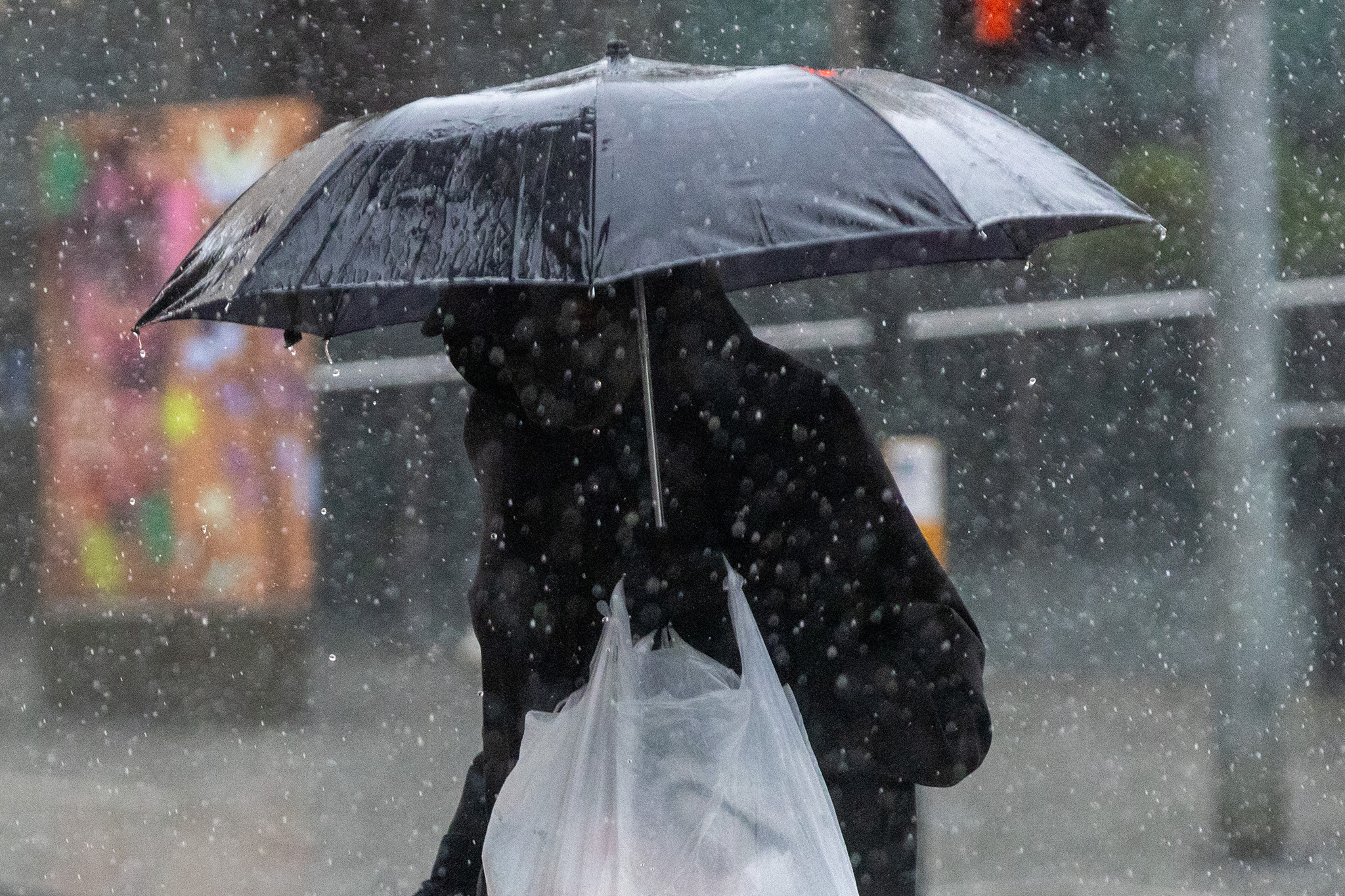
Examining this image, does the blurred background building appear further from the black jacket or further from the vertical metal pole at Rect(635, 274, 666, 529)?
the vertical metal pole at Rect(635, 274, 666, 529)

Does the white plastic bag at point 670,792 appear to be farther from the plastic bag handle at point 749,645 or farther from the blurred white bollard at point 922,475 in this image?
the blurred white bollard at point 922,475

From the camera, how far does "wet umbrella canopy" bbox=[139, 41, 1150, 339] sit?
202cm

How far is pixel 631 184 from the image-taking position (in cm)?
205

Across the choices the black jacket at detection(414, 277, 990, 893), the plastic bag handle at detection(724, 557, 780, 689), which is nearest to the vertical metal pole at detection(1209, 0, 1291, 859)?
the black jacket at detection(414, 277, 990, 893)

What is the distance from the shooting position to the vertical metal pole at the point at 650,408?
2383 mm

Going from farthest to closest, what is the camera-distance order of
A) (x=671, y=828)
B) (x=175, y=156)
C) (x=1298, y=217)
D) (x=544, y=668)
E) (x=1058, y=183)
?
(x=175, y=156) < (x=1298, y=217) < (x=544, y=668) < (x=1058, y=183) < (x=671, y=828)

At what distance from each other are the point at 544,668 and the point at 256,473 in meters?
3.35

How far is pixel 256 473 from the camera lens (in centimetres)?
563

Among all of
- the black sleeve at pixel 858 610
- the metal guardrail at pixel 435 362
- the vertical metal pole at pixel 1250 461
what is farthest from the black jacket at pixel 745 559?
the metal guardrail at pixel 435 362

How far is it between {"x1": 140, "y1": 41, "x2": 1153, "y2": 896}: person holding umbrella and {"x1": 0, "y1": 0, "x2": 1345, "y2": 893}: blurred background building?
2639mm

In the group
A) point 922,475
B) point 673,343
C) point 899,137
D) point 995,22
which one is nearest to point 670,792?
point 673,343

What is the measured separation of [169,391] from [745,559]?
3762 millimetres

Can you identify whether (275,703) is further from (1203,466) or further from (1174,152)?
(1174,152)

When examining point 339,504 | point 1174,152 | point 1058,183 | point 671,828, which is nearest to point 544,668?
point 671,828
